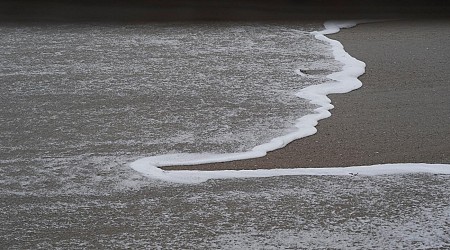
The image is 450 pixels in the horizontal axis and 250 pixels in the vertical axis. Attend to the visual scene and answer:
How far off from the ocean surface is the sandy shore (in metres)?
0.15

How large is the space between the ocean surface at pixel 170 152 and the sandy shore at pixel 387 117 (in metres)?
0.15

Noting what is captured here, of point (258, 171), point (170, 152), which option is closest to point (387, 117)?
point (258, 171)

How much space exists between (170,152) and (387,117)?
34.0 inches

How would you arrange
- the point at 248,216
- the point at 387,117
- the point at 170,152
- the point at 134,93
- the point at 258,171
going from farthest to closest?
the point at 134,93 < the point at 387,117 < the point at 170,152 < the point at 258,171 < the point at 248,216

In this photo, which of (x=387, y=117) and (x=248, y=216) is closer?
(x=248, y=216)

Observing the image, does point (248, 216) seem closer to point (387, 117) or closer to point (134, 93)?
point (387, 117)

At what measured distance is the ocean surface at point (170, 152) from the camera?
2.16 m

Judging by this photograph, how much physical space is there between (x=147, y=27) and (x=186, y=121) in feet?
6.92

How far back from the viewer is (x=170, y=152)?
9.16 ft

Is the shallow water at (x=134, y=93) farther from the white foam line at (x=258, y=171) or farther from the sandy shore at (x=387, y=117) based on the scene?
the sandy shore at (x=387, y=117)

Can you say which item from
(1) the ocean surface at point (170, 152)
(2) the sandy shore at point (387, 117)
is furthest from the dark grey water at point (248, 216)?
(2) the sandy shore at point (387, 117)

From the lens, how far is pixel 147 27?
5141mm

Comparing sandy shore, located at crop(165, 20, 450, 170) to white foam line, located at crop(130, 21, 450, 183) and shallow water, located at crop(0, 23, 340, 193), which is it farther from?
shallow water, located at crop(0, 23, 340, 193)

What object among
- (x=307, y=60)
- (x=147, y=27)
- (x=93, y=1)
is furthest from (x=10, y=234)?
(x=93, y=1)
